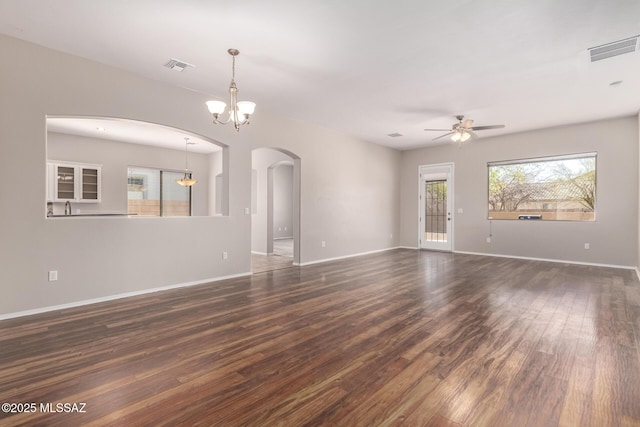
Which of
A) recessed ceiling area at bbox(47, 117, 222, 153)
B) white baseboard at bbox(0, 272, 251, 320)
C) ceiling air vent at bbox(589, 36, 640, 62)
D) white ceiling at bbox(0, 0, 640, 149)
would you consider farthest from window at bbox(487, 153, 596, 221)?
recessed ceiling area at bbox(47, 117, 222, 153)

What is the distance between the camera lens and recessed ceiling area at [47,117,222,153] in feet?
20.1

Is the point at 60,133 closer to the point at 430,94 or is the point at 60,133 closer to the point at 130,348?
the point at 130,348

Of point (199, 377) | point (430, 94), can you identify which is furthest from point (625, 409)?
point (430, 94)

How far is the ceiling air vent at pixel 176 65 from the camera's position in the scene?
377 cm

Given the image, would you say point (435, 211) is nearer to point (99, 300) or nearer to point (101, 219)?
point (101, 219)

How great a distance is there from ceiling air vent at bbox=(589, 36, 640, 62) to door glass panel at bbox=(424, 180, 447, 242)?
5186mm

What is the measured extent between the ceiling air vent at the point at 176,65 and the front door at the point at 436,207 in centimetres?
702

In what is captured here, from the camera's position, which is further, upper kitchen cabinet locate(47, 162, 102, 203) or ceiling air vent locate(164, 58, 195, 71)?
upper kitchen cabinet locate(47, 162, 102, 203)

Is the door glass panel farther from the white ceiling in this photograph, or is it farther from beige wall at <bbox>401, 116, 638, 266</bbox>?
the white ceiling

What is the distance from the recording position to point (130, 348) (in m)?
2.58

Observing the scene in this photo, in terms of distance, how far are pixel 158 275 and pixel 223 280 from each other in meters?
1.00

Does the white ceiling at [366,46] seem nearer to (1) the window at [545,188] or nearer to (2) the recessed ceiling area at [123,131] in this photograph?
(1) the window at [545,188]

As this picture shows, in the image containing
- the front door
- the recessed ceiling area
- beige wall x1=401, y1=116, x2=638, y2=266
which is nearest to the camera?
beige wall x1=401, y1=116, x2=638, y2=266

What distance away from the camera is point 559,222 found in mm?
6773
